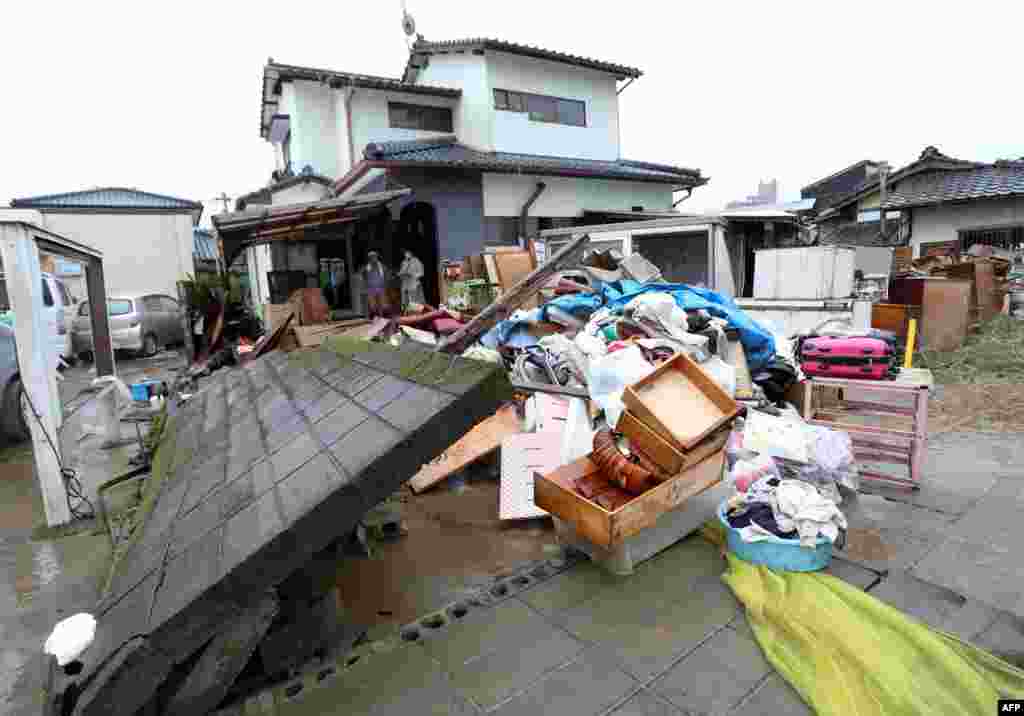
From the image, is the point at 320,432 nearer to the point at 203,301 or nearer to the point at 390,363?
the point at 390,363

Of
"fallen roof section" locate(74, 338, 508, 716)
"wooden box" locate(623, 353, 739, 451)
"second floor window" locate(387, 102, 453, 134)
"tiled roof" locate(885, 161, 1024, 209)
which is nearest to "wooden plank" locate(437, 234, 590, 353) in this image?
"wooden box" locate(623, 353, 739, 451)

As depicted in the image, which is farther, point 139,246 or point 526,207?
point 139,246

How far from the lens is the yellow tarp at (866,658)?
194cm

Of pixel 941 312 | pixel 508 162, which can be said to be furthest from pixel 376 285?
pixel 941 312

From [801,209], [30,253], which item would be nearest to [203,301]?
[30,253]

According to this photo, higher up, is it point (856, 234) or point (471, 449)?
point (856, 234)

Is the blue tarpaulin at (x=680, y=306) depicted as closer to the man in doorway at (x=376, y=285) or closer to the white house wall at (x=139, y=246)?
the man in doorway at (x=376, y=285)

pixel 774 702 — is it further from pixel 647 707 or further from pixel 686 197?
pixel 686 197

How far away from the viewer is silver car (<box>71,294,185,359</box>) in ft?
41.3

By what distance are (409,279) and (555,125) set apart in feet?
23.5

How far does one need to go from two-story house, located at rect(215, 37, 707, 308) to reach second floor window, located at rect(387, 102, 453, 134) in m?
0.03

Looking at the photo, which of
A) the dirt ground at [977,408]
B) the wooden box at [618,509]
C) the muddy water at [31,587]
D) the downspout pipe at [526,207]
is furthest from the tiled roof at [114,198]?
the dirt ground at [977,408]

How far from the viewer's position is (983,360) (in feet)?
26.3

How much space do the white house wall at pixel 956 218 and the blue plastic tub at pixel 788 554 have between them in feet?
55.4
